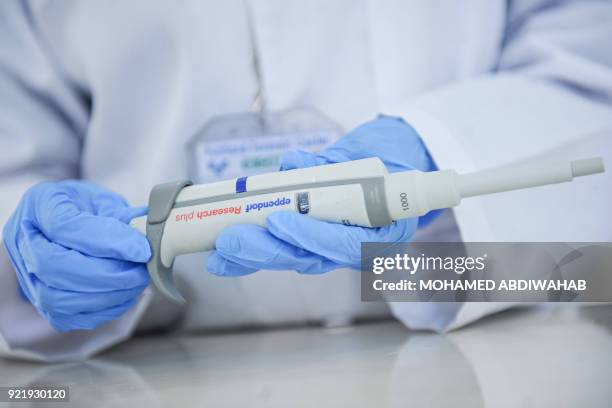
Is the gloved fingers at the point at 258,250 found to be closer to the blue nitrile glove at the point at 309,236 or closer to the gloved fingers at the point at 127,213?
the blue nitrile glove at the point at 309,236

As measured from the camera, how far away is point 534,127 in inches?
30.0

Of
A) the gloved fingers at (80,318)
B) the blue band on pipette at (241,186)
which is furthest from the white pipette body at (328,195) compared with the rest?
the gloved fingers at (80,318)

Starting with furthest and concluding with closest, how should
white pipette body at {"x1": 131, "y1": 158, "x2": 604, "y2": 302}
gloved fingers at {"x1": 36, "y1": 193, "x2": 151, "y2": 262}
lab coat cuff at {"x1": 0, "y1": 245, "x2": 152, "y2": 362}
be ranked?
lab coat cuff at {"x1": 0, "y1": 245, "x2": 152, "y2": 362} → gloved fingers at {"x1": 36, "y1": 193, "x2": 151, "y2": 262} → white pipette body at {"x1": 131, "y1": 158, "x2": 604, "y2": 302}

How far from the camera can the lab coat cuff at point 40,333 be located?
774 millimetres

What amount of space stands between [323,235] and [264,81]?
297 mm

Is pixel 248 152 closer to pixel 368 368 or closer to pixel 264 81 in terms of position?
pixel 264 81

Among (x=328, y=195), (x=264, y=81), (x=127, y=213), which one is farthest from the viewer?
(x=264, y=81)

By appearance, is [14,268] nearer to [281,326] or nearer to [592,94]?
[281,326]

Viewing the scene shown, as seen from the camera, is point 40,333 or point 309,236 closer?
point 309,236

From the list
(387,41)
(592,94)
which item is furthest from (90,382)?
(592,94)

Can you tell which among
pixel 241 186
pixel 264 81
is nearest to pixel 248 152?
pixel 264 81

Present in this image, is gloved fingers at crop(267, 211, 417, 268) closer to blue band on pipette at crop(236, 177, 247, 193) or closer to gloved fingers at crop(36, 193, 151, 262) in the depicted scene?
blue band on pipette at crop(236, 177, 247, 193)

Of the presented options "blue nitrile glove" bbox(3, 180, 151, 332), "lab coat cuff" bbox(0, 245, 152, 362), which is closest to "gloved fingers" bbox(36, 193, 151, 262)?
"blue nitrile glove" bbox(3, 180, 151, 332)

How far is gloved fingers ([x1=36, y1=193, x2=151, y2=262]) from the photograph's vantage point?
0.66 metres
